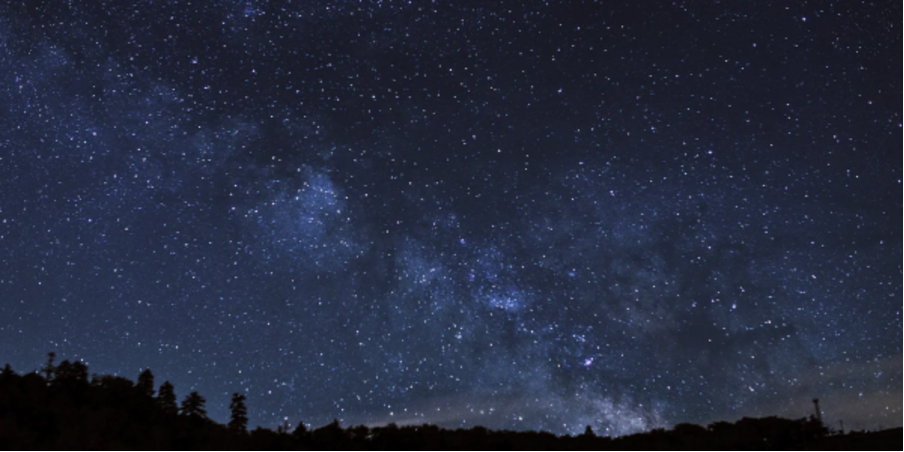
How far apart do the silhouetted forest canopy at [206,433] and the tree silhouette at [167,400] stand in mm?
65

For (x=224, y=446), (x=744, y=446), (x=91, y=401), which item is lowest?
(x=744, y=446)

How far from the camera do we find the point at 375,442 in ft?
149

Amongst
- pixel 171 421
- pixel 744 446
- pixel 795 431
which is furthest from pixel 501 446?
pixel 171 421

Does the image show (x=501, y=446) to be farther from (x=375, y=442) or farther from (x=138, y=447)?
(x=138, y=447)

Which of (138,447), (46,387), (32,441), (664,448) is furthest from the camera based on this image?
(46,387)

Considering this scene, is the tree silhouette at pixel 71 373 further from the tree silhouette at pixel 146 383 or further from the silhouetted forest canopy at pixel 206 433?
the tree silhouette at pixel 146 383

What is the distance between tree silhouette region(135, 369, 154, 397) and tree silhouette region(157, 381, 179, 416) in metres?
0.89

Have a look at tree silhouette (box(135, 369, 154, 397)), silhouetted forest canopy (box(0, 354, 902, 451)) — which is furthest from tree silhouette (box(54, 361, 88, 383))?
tree silhouette (box(135, 369, 154, 397))

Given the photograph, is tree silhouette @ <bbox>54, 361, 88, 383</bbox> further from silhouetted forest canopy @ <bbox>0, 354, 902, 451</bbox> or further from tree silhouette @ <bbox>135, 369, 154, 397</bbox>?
tree silhouette @ <bbox>135, 369, 154, 397</bbox>

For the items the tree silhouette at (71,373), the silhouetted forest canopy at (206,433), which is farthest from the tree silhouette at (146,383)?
the tree silhouette at (71,373)

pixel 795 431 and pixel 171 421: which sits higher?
pixel 171 421

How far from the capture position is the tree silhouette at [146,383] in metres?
50.0

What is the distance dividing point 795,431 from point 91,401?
4372 cm

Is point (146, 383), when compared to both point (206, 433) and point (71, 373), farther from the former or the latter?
point (206, 433)
